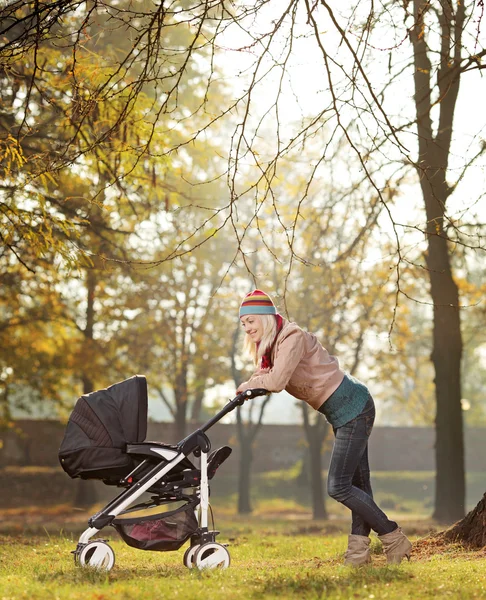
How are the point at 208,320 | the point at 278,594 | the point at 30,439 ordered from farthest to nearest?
the point at 30,439, the point at 208,320, the point at 278,594

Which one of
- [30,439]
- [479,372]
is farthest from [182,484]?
[479,372]

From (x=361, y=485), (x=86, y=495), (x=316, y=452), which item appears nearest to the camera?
(x=361, y=485)

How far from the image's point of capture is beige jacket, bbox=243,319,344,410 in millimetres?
5266

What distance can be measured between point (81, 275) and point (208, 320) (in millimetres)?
14360

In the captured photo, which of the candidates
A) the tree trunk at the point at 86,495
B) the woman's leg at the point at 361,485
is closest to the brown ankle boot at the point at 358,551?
the woman's leg at the point at 361,485

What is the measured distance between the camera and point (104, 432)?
534 cm

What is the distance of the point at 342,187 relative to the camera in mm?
12406

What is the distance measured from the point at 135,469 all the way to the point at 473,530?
3306mm

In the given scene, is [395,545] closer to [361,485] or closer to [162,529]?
[361,485]

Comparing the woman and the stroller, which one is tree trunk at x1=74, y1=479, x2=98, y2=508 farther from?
the woman

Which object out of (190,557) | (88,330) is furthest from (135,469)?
(88,330)

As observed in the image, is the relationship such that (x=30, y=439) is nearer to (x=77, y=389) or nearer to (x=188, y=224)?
(x=77, y=389)

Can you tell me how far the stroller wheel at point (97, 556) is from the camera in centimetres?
534

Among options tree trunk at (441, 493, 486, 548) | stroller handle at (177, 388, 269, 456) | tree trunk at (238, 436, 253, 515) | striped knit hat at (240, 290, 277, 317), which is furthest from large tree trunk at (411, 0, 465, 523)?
tree trunk at (238, 436, 253, 515)
